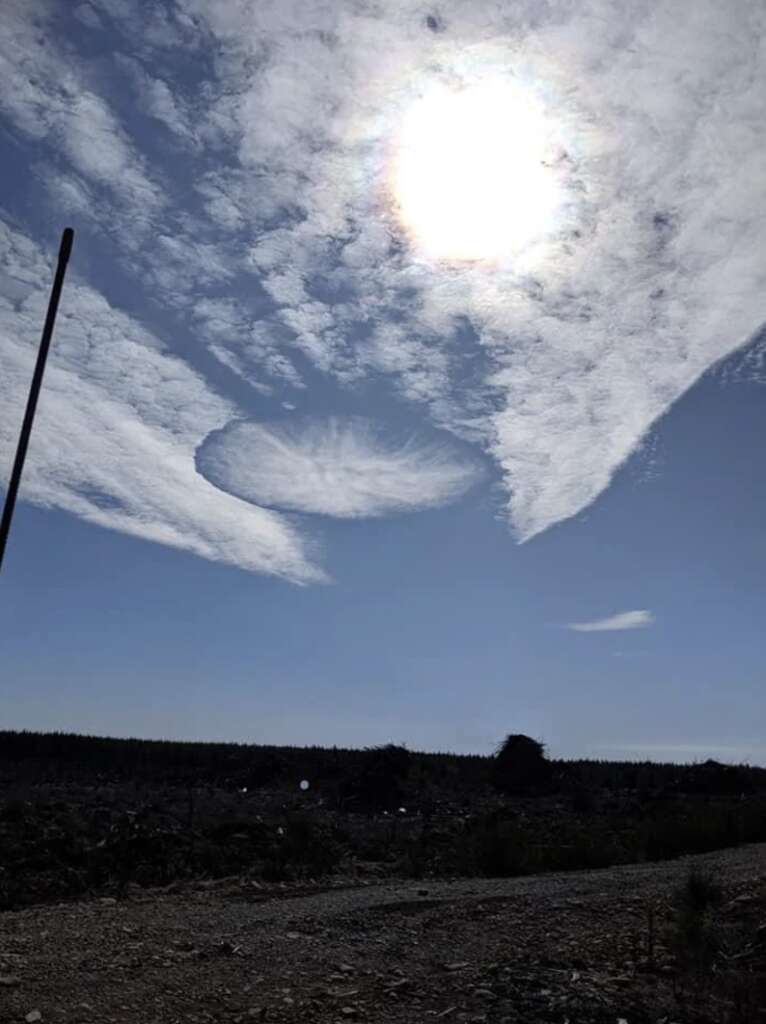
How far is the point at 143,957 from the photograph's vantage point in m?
9.80

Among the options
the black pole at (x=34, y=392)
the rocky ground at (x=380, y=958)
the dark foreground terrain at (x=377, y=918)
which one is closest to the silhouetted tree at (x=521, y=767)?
the dark foreground terrain at (x=377, y=918)

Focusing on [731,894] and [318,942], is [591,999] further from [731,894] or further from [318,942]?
[731,894]

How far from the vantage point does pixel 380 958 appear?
33.2 feet

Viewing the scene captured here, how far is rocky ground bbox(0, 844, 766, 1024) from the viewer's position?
8.34m

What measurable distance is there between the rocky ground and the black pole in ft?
13.2

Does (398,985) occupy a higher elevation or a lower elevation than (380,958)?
lower

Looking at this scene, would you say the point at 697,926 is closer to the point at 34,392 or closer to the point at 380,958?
the point at 380,958

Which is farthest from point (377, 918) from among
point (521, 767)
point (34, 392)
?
point (521, 767)

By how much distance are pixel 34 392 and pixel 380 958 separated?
256 inches

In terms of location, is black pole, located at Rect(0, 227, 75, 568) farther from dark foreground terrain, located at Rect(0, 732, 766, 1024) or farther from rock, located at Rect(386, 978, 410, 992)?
rock, located at Rect(386, 978, 410, 992)

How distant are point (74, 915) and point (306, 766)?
124 feet

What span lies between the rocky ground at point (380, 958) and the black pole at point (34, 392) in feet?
13.2

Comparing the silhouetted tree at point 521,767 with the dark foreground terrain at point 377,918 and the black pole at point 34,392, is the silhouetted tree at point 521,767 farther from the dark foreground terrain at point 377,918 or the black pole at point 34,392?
the black pole at point 34,392

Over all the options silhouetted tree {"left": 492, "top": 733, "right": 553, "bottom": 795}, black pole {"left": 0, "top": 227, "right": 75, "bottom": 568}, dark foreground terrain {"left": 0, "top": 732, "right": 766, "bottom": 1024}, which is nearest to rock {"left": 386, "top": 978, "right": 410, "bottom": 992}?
dark foreground terrain {"left": 0, "top": 732, "right": 766, "bottom": 1024}
